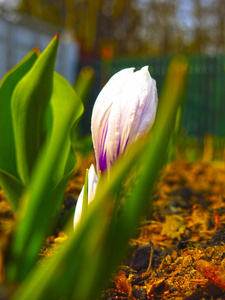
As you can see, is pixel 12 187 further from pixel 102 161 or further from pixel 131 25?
pixel 131 25

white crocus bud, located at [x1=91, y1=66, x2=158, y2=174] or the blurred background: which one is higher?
the blurred background

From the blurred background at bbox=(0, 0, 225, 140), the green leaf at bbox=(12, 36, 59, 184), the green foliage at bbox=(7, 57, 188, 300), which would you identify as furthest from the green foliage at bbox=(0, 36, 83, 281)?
the blurred background at bbox=(0, 0, 225, 140)

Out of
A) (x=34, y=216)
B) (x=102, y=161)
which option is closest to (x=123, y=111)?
(x=102, y=161)

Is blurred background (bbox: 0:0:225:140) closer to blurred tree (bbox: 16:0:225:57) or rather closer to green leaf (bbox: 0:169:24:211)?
blurred tree (bbox: 16:0:225:57)

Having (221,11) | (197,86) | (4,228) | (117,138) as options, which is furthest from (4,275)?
(221,11)

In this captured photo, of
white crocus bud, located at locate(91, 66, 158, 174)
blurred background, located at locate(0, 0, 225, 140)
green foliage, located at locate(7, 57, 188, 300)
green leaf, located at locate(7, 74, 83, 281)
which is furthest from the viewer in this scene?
blurred background, located at locate(0, 0, 225, 140)

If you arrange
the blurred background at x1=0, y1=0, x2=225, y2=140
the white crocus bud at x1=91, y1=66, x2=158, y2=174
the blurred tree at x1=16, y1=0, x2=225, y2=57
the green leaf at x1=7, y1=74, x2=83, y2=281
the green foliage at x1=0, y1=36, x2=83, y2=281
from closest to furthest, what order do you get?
the green leaf at x1=7, y1=74, x2=83, y2=281, the white crocus bud at x1=91, y1=66, x2=158, y2=174, the green foliage at x1=0, y1=36, x2=83, y2=281, the blurred background at x1=0, y1=0, x2=225, y2=140, the blurred tree at x1=16, y1=0, x2=225, y2=57

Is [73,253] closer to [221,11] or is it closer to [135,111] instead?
[135,111]

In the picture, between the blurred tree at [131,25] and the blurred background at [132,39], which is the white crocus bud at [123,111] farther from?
the blurred tree at [131,25]
